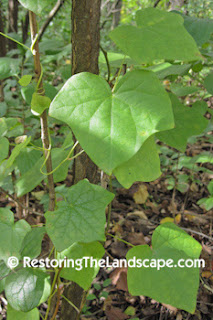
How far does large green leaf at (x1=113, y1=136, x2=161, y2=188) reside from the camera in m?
0.68

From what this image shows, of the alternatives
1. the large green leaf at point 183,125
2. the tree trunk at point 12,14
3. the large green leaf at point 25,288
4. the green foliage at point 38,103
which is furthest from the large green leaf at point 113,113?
the tree trunk at point 12,14

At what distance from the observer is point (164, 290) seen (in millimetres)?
777

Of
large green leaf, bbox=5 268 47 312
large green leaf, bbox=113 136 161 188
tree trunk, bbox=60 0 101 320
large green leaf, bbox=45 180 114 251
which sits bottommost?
large green leaf, bbox=5 268 47 312

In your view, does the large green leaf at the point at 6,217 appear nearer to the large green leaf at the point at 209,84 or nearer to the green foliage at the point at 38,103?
the green foliage at the point at 38,103

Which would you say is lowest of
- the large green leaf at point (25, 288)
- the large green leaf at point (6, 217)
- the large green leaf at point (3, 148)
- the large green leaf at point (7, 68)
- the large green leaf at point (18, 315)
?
the large green leaf at point (18, 315)

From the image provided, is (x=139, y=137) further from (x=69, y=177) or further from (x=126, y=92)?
(x=69, y=177)

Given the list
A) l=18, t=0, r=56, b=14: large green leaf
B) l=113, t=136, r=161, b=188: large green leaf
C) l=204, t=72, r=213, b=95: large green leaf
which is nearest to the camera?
l=18, t=0, r=56, b=14: large green leaf

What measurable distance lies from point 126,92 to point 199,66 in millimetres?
493

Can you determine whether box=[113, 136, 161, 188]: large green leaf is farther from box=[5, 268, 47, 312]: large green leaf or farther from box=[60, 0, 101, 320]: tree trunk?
box=[5, 268, 47, 312]: large green leaf

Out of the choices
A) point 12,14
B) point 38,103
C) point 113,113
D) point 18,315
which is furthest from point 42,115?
point 12,14

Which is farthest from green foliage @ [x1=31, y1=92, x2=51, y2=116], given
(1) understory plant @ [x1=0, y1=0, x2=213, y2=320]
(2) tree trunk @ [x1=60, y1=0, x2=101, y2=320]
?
(2) tree trunk @ [x1=60, y1=0, x2=101, y2=320]

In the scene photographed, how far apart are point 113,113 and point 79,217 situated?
1.04 feet

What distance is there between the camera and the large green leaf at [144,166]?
0.68 metres

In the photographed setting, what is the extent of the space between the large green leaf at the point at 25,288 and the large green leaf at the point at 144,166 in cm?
55
